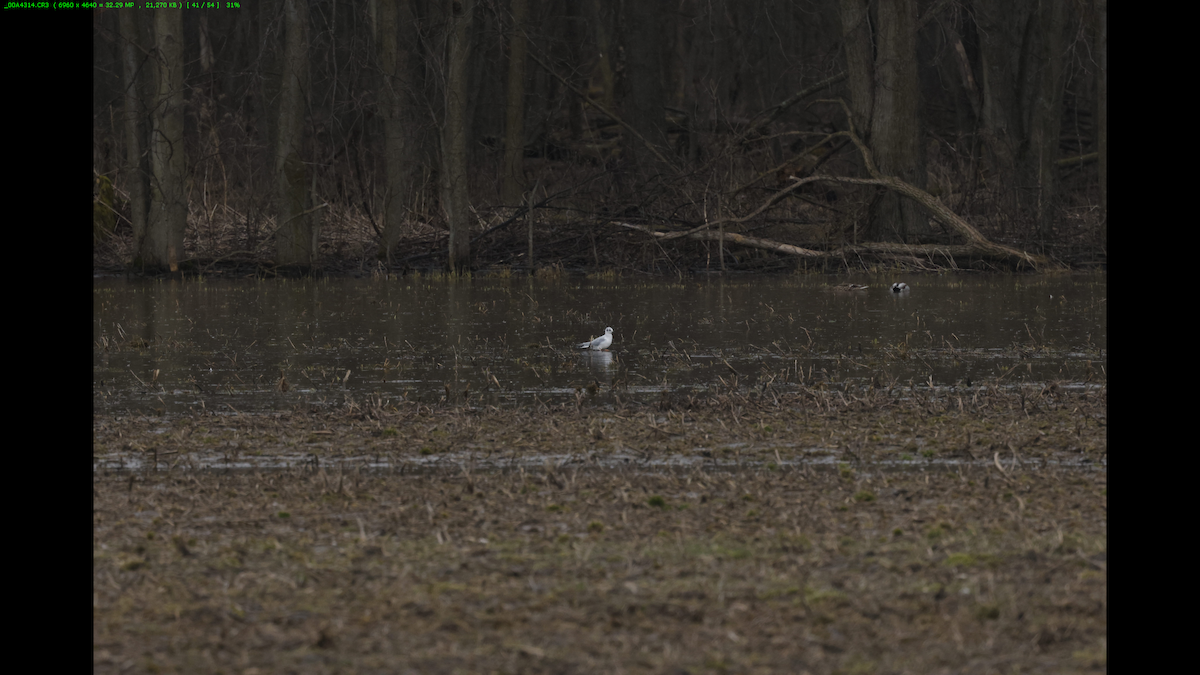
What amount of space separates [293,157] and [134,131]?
2.93 m

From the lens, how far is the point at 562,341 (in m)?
14.0

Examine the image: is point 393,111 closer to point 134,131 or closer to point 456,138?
point 456,138

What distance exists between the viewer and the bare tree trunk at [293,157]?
964 inches

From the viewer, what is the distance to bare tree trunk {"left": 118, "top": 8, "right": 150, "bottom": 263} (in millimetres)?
24906

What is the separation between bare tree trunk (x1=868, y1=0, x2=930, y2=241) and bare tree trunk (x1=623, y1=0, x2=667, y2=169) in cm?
747

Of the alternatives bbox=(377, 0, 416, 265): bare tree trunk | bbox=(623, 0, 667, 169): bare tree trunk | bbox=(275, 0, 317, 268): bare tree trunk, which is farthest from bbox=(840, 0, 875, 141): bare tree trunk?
bbox=(275, 0, 317, 268): bare tree trunk

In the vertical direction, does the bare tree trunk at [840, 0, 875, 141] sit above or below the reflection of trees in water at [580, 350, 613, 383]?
above

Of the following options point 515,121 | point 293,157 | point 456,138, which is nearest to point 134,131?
point 293,157

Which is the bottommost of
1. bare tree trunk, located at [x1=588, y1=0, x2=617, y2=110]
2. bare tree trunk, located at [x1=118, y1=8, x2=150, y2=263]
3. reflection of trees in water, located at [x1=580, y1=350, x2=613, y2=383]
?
reflection of trees in water, located at [x1=580, y1=350, x2=613, y2=383]

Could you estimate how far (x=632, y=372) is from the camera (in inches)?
456

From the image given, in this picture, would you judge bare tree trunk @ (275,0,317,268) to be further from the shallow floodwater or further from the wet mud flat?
the wet mud flat

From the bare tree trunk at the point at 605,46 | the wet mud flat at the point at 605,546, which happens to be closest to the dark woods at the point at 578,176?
the bare tree trunk at the point at 605,46

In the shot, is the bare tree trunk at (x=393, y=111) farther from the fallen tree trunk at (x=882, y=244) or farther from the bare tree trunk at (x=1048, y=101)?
the bare tree trunk at (x=1048, y=101)

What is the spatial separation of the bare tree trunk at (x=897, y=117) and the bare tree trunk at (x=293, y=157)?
34.9 feet
